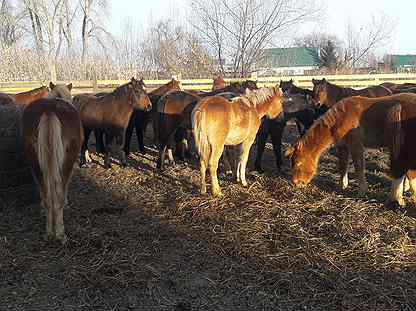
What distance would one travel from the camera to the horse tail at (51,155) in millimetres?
4449

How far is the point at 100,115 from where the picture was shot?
27.3ft

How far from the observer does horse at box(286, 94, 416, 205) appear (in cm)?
541

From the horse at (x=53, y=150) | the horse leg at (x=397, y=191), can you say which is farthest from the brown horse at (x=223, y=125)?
the horse leg at (x=397, y=191)

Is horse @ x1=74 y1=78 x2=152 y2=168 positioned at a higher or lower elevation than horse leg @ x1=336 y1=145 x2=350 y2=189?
higher

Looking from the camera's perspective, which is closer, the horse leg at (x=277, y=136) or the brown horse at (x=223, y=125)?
the brown horse at (x=223, y=125)

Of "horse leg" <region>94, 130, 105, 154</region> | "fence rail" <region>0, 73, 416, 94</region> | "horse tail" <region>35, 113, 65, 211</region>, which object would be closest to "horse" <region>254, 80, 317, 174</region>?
"horse leg" <region>94, 130, 105, 154</region>

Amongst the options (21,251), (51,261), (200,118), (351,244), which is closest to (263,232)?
(351,244)

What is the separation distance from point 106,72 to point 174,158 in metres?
19.1

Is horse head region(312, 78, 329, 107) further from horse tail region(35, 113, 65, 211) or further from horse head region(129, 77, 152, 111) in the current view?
horse tail region(35, 113, 65, 211)

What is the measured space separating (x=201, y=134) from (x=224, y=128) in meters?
0.39

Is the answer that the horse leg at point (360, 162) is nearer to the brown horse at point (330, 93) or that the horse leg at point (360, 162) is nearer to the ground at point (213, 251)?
the ground at point (213, 251)

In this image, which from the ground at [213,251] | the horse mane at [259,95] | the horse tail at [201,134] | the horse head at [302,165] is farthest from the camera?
the horse mane at [259,95]

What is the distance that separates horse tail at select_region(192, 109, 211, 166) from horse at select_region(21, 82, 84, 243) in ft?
5.88

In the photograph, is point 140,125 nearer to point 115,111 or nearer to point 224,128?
point 115,111
